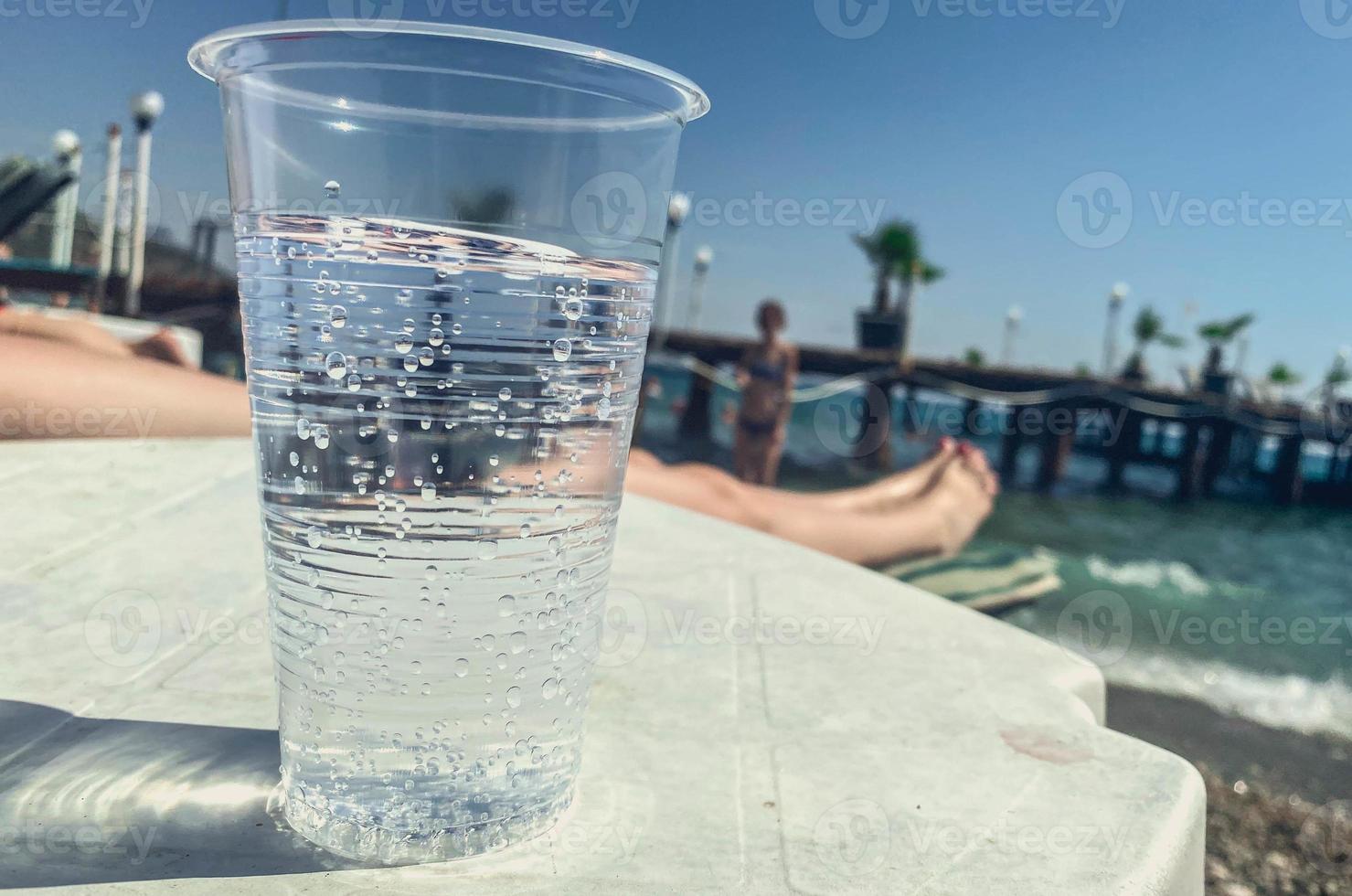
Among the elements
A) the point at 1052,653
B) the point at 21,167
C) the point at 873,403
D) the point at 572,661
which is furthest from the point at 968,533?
the point at 873,403

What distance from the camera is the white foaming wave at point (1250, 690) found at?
4.22m

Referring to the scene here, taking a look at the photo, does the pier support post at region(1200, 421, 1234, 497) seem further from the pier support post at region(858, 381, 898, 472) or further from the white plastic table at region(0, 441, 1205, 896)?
the white plastic table at region(0, 441, 1205, 896)

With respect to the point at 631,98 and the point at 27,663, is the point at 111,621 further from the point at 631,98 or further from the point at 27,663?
the point at 631,98

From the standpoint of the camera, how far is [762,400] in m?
6.83

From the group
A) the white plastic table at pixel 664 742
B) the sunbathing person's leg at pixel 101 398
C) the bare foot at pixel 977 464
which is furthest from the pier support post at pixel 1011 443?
the white plastic table at pixel 664 742

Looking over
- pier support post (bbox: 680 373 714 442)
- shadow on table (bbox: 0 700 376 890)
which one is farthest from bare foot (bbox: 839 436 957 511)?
pier support post (bbox: 680 373 714 442)

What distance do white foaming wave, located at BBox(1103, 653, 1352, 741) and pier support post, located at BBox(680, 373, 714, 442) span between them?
12.8 metres

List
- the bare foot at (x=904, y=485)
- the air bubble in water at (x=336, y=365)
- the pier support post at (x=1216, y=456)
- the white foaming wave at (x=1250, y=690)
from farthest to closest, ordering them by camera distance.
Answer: the pier support post at (x=1216, y=456), the white foaming wave at (x=1250, y=690), the bare foot at (x=904, y=485), the air bubble in water at (x=336, y=365)

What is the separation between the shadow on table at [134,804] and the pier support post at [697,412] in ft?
54.8

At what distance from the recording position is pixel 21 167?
23.6 feet

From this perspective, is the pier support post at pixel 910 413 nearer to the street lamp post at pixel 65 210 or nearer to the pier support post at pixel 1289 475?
the pier support post at pixel 1289 475

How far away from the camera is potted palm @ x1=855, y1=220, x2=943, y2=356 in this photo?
16562mm

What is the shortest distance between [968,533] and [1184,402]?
48.5 ft

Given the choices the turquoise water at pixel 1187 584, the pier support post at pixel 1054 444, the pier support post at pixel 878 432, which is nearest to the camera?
the turquoise water at pixel 1187 584
